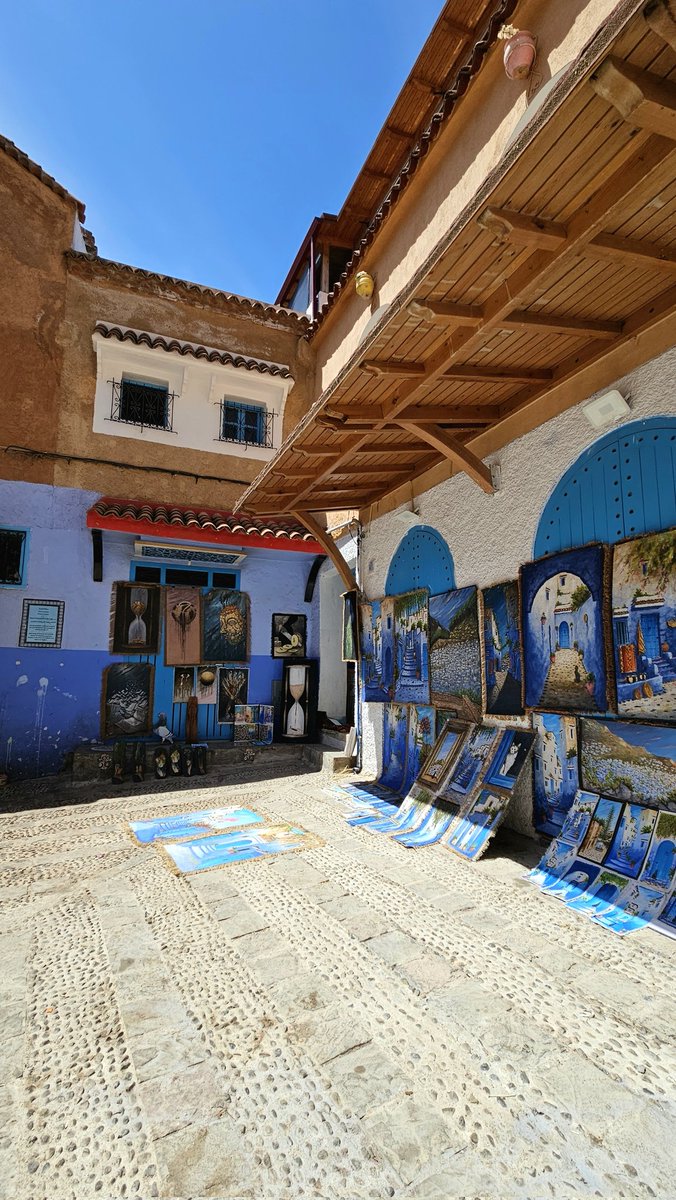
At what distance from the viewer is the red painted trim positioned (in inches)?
346

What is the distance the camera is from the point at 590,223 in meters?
2.71

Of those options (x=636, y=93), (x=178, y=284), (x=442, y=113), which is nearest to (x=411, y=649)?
(x=636, y=93)

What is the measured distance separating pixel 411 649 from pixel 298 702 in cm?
403

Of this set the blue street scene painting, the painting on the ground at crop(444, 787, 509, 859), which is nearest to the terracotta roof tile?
the painting on the ground at crop(444, 787, 509, 859)

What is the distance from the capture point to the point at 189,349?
10.2 m

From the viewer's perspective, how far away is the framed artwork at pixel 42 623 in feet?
28.9

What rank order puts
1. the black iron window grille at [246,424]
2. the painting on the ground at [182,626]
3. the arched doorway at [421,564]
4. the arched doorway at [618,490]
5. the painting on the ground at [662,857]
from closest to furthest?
the painting on the ground at [662,857] < the arched doorway at [618,490] < the arched doorway at [421,564] < the painting on the ground at [182,626] < the black iron window grille at [246,424]

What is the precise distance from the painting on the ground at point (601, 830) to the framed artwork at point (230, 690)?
706cm

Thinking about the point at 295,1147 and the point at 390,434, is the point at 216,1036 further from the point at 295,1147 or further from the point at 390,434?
the point at 390,434

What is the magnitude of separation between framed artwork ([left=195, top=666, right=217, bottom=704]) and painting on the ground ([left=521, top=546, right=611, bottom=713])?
21.0 feet

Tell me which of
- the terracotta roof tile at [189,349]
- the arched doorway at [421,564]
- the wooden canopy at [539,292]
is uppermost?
the terracotta roof tile at [189,349]

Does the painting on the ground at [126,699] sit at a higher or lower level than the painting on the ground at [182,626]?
lower

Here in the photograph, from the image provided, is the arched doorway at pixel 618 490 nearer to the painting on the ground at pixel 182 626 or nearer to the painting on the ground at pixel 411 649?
the painting on the ground at pixel 411 649

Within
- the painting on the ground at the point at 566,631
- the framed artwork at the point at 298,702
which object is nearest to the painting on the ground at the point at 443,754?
the painting on the ground at the point at 566,631
